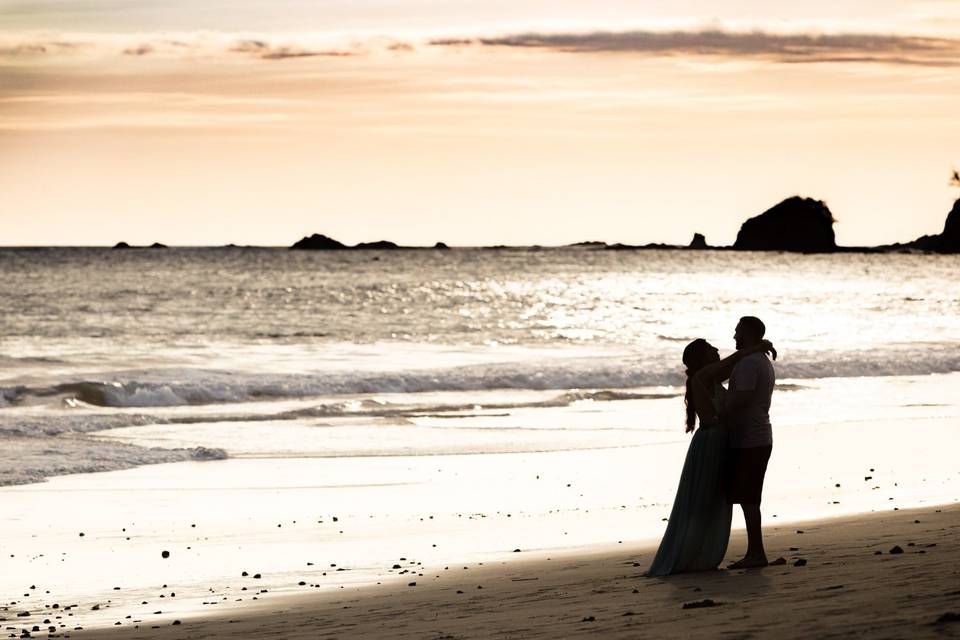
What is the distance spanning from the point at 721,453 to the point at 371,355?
29.1m

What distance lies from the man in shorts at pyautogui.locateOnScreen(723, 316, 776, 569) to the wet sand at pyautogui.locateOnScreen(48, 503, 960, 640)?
0.36 m

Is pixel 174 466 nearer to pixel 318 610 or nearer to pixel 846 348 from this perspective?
pixel 318 610

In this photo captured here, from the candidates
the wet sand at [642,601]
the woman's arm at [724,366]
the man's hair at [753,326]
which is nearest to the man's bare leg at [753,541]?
the wet sand at [642,601]

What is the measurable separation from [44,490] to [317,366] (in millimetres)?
19176

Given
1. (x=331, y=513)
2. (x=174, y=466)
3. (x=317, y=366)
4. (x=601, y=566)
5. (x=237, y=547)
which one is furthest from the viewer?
(x=317, y=366)

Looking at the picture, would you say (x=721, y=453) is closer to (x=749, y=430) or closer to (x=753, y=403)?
(x=749, y=430)

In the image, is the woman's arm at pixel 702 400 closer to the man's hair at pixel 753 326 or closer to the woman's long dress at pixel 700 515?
the woman's long dress at pixel 700 515

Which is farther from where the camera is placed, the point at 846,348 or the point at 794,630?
the point at 846,348

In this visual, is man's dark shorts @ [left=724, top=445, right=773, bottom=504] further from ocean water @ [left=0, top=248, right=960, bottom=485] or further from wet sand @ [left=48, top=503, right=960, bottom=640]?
ocean water @ [left=0, top=248, right=960, bottom=485]

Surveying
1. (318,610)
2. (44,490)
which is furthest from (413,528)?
(44,490)

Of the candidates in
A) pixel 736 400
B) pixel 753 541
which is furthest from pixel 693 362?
pixel 753 541

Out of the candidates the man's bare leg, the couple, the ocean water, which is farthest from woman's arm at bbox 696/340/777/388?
the ocean water

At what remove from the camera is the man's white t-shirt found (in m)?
8.87

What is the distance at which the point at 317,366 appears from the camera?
34188 mm
